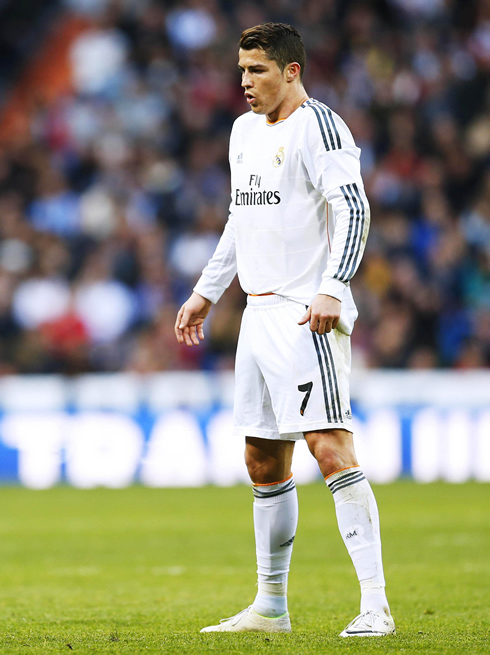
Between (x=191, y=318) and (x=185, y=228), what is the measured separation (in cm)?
1026

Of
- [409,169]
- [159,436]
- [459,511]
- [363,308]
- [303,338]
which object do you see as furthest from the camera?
[409,169]

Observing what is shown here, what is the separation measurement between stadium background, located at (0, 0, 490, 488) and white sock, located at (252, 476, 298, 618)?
7427 millimetres

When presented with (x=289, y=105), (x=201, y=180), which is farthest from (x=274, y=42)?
(x=201, y=180)

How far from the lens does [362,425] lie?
39.4 feet

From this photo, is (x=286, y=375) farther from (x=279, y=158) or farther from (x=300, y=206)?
(x=279, y=158)

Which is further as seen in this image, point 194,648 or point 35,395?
point 35,395

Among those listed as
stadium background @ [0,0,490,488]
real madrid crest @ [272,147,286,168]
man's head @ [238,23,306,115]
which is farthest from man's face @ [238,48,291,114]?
stadium background @ [0,0,490,488]

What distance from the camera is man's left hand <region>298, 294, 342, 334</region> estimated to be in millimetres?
3895

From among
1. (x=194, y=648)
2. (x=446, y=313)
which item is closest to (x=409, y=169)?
(x=446, y=313)

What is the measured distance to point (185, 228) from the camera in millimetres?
A: 14734

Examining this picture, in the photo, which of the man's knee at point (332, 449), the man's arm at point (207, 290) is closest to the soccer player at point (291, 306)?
the man's knee at point (332, 449)

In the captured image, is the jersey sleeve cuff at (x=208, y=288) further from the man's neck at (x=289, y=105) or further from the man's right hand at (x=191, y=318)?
the man's neck at (x=289, y=105)

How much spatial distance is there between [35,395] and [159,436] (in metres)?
1.38

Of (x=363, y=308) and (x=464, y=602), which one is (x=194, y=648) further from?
(x=363, y=308)
